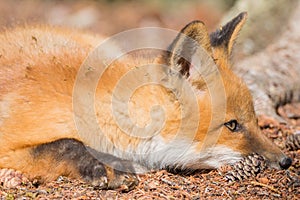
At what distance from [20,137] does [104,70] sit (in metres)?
1.12

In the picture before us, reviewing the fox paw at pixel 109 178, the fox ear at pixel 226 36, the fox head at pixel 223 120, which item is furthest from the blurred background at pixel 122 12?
the fox paw at pixel 109 178

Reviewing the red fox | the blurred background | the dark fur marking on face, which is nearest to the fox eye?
the red fox

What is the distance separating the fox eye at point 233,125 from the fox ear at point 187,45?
70 centimetres

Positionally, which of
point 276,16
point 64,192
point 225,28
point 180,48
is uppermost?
point 276,16

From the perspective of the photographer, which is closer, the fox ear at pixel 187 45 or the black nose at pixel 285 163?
the fox ear at pixel 187 45

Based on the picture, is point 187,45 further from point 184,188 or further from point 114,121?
point 184,188

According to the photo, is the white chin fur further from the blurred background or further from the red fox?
→ the blurred background

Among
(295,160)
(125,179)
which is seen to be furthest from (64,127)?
(295,160)

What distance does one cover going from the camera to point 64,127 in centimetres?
524

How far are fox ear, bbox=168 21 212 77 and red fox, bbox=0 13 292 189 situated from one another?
1 centimetres

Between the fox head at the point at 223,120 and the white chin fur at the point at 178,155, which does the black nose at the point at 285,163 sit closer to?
the fox head at the point at 223,120

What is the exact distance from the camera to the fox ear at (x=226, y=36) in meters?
5.96

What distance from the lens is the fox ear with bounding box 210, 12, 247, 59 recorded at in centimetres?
596

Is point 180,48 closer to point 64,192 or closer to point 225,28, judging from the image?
point 225,28
